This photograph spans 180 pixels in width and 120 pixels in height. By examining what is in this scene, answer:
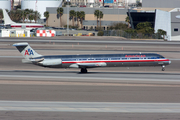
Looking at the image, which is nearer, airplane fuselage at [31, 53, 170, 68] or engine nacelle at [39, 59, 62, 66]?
engine nacelle at [39, 59, 62, 66]

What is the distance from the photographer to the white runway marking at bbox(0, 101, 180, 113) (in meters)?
20.0

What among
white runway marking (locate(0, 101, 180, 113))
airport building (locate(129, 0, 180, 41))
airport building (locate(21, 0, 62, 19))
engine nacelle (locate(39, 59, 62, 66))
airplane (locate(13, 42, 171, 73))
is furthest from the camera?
airport building (locate(21, 0, 62, 19))

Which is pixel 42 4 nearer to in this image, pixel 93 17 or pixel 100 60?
pixel 93 17

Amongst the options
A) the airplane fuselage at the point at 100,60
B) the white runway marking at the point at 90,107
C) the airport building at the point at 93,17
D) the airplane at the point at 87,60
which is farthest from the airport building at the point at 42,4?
the white runway marking at the point at 90,107

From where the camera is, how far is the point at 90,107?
68.3 feet

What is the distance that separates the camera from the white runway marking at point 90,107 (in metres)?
20.0

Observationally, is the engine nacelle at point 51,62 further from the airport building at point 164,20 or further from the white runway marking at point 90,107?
the airport building at point 164,20

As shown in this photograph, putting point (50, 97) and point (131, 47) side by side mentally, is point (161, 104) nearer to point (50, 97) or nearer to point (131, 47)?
point (50, 97)

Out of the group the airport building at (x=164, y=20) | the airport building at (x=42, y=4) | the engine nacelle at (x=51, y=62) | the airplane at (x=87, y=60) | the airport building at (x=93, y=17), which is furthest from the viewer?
the airport building at (x=42, y=4)

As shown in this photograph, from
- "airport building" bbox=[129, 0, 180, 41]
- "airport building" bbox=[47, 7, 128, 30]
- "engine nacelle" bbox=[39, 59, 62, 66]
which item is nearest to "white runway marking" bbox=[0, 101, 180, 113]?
"engine nacelle" bbox=[39, 59, 62, 66]

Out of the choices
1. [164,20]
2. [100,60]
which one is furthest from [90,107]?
[164,20]

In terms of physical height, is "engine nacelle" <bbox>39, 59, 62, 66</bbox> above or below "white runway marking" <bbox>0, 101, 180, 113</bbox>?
above

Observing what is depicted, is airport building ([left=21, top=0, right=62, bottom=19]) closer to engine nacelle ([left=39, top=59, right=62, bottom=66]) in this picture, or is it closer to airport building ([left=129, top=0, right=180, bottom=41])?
airport building ([left=129, top=0, right=180, bottom=41])

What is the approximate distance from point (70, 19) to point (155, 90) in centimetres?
14055
